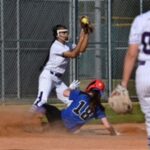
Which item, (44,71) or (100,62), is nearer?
(44,71)

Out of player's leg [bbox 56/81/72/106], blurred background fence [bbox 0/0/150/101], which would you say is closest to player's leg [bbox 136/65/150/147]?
player's leg [bbox 56/81/72/106]

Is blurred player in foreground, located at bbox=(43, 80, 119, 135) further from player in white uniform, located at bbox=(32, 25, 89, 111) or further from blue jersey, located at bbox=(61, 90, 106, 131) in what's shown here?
player in white uniform, located at bbox=(32, 25, 89, 111)

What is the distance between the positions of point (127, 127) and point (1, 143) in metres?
4.14

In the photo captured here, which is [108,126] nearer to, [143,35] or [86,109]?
[86,109]

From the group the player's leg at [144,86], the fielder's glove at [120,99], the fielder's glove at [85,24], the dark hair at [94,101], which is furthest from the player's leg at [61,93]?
the player's leg at [144,86]

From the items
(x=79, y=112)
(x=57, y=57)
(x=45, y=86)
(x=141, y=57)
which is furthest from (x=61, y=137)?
(x=141, y=57)

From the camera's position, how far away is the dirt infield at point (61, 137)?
11.8 meters

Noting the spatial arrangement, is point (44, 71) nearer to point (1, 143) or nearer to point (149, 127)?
point (1, 143)

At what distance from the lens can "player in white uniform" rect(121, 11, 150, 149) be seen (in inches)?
312

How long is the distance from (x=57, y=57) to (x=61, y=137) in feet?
7.25

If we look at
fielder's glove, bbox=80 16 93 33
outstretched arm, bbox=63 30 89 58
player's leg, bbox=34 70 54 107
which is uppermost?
fielder's glove, bbox=80 16 93 33

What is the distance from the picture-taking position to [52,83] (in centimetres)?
1547

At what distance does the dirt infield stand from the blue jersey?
0.73 ft

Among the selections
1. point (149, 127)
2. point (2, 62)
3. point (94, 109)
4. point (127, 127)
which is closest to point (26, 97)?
point (2, 62)
